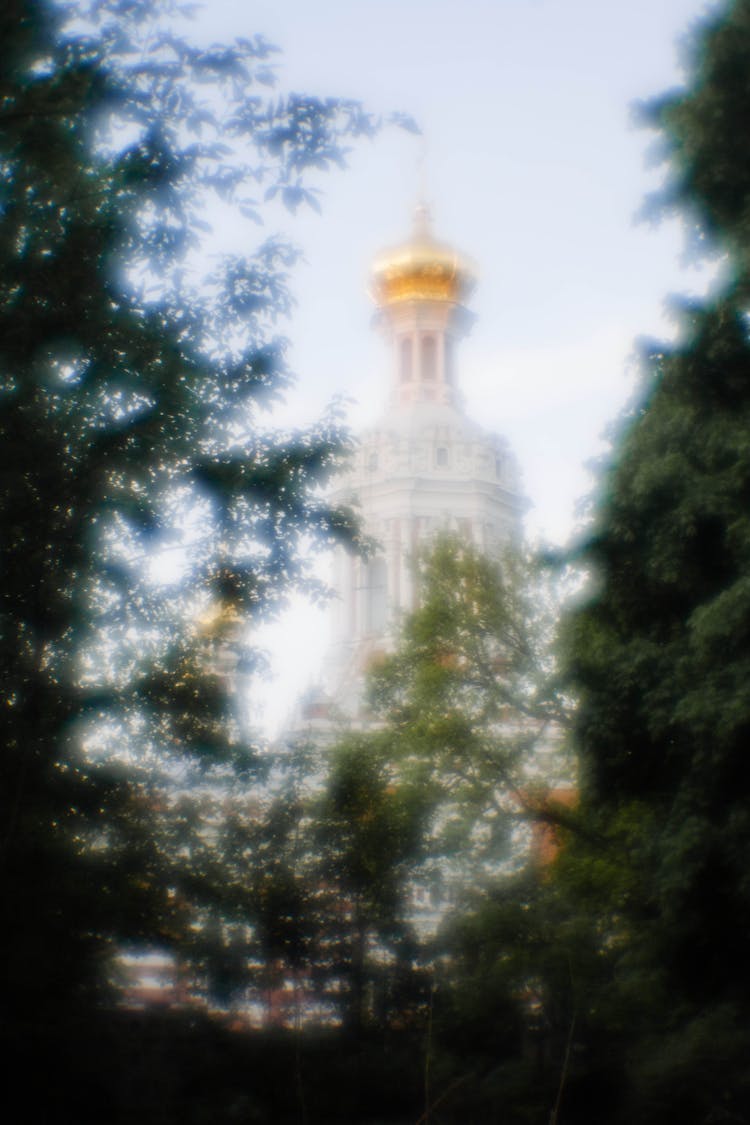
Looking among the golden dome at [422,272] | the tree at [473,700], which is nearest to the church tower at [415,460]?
the golden dome at [422,272]

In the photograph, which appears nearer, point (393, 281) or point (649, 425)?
point (649, 425)

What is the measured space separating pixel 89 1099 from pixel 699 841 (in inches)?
193

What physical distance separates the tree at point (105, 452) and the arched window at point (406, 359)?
104 feet

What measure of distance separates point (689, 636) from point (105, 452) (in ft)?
16.3

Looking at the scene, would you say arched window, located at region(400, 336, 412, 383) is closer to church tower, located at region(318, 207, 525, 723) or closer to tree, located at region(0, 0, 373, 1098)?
church tower, located at region(318, 207, 525, 723)

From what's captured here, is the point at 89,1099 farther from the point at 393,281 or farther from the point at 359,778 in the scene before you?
the point at 393,281

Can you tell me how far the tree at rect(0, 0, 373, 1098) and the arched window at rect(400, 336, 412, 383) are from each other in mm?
31821

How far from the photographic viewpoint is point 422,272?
39.9 metres

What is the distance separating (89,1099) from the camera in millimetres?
8336

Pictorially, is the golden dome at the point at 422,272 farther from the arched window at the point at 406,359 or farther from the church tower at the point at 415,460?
the arched window at the point at 406,359

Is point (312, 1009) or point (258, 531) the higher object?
point (258, 531)

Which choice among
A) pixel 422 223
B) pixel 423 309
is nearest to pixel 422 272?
pixel 423 309

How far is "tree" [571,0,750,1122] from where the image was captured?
9.02 m

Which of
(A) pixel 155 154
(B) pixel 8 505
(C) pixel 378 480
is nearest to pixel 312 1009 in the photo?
(B) pixel 8 505
